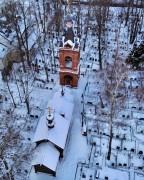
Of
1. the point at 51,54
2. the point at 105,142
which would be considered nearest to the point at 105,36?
the point at 51,54

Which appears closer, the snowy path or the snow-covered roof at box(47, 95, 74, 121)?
the snowy path

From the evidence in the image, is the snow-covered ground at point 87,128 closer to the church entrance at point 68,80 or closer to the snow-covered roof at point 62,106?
the church entrance at point 68,80

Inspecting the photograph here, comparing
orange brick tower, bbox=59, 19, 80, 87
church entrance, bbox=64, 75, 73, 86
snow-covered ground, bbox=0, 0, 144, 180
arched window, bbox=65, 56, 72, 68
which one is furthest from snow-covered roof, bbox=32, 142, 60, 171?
arched window, bbox=65, 56, 72, 68

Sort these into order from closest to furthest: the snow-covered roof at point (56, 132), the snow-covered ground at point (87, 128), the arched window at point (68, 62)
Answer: the snow-covered roof at point (56, 132) → the snow-covered ground at point (87, 128) → the arched window at point (68, 62)

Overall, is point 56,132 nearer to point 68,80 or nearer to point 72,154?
point 72,154

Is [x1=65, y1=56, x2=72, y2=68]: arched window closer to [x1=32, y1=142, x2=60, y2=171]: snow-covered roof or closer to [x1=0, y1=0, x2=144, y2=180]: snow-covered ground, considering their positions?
[x1=0, y1=0, x2=144, y2=180]: snow-covered ground

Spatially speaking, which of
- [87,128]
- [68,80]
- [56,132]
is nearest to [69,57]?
[68,80]

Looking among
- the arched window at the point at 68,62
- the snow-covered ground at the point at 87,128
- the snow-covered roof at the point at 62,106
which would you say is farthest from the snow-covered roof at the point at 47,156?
the arched window at the point at 68,62

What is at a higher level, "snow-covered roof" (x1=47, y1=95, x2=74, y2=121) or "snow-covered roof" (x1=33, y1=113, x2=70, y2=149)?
"snow-covered roof" (x1=47, y1=95, x2=74, y2=121)
